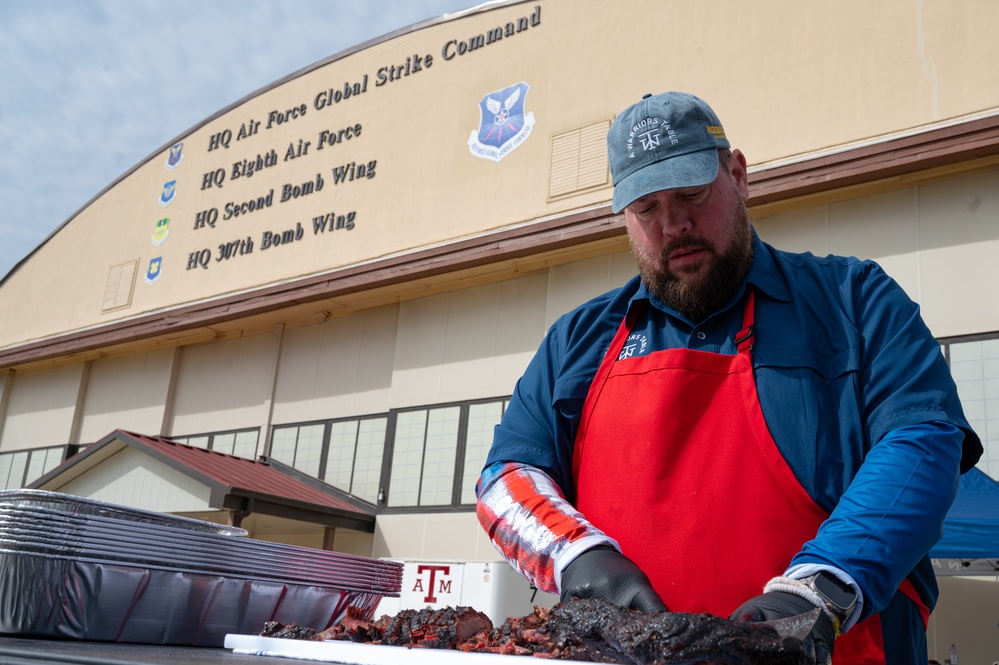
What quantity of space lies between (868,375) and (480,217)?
11.4m

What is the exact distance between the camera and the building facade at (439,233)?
Answer: 9352 millimetres

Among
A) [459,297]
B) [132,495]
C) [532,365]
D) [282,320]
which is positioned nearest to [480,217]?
[459,297]

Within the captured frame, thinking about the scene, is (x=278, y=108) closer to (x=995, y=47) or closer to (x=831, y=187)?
(x=831, y=187)

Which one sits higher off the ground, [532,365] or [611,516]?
[532,365]

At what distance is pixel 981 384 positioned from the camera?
8508 millimetres

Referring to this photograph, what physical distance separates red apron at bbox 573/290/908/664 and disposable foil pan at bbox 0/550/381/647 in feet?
2.36

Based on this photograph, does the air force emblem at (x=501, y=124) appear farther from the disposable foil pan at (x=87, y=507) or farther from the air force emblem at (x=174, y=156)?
the disposable foil pan at (x=87, y=507)

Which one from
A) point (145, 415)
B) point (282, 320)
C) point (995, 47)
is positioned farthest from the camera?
point (145, 415)

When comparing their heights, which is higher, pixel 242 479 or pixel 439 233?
pixel 439 233

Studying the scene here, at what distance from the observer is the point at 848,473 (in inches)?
71.5

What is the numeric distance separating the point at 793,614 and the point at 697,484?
55 centimetres

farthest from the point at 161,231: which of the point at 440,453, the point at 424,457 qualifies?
the point at 440,453

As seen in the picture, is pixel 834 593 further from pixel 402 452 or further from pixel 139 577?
pixel 402 452

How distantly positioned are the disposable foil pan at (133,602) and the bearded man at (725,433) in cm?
55
